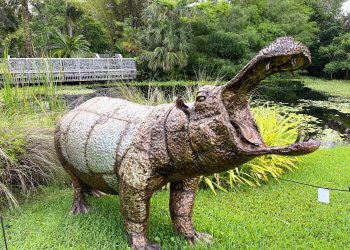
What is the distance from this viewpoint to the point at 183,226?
7.58 ft

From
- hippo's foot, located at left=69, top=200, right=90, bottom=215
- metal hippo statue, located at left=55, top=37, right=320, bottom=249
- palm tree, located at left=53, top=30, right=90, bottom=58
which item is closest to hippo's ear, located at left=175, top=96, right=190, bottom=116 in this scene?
metal hippo statue, located at left=55, top=37, right=320, bottom=249

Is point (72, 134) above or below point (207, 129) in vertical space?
below

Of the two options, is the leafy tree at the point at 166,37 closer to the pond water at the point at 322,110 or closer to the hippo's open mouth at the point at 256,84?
the pond water at the point at 322,110

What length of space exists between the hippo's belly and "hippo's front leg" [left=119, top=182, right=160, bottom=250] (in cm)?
18

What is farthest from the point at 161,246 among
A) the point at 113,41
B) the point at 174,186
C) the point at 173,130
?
the point at 113,41

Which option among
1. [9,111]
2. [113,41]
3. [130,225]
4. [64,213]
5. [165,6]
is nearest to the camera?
[130,225]

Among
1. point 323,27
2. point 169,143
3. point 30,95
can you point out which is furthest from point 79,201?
point 323,27

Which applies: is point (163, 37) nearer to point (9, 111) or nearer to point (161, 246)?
point (9, 111)

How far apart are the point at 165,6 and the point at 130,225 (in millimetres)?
15319

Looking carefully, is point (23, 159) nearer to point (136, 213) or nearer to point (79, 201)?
point (79, 201)

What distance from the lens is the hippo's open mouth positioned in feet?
4.24

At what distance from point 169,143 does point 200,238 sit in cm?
91

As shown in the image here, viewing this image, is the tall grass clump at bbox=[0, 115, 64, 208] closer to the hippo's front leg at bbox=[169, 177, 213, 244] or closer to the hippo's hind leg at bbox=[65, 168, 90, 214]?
the hippo's hind leg at bbox=[65, 168, 90, 214]

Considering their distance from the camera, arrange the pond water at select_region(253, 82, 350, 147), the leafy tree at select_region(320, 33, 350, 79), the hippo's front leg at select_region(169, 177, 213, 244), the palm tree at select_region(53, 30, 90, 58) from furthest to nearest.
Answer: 1. the palm tree at select_region(53, 30, 90, 58)
2. the leafy tree at select_region(320, 33, 350, 79)
3. the pond water at select_region(253, 82, 350, 147)
4. the hippo's front leg at select_region(169, 177, 213, 244)
